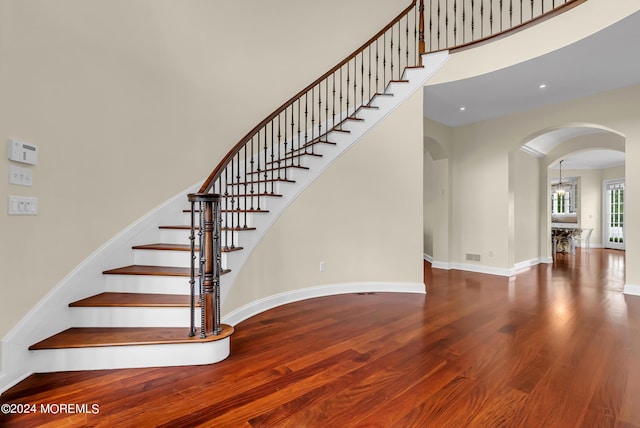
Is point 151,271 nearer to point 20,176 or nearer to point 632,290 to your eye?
point 20,176

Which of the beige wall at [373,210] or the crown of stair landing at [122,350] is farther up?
the beige wall at [373,210]

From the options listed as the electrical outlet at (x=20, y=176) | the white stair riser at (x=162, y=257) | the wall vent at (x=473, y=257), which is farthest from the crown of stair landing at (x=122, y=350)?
the wall vent at (x=473, y=257)

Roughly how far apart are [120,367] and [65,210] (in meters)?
1.22

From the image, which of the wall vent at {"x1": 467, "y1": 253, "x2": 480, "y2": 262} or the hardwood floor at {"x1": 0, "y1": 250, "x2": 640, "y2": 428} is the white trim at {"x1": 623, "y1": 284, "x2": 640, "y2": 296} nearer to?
the hardwood floor at {"x1": 0, "y1": 250, "x2": 640, "y2": 428}

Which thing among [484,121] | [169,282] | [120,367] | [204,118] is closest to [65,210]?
[169,282]

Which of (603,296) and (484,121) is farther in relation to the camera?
(484,121)

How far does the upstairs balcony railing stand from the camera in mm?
2154

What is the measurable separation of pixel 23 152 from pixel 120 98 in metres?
1.08

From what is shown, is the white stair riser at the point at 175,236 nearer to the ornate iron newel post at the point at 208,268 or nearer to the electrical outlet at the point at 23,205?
the ornate iron newel post at the point at 208,268

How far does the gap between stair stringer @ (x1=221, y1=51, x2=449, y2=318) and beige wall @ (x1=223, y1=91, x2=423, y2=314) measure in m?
0.09

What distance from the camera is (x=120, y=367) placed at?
194cm

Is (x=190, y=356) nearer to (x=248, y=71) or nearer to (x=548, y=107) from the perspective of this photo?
(x=248, y=71)

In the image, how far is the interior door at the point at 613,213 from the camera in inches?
367

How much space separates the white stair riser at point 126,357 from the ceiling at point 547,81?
423 cm
